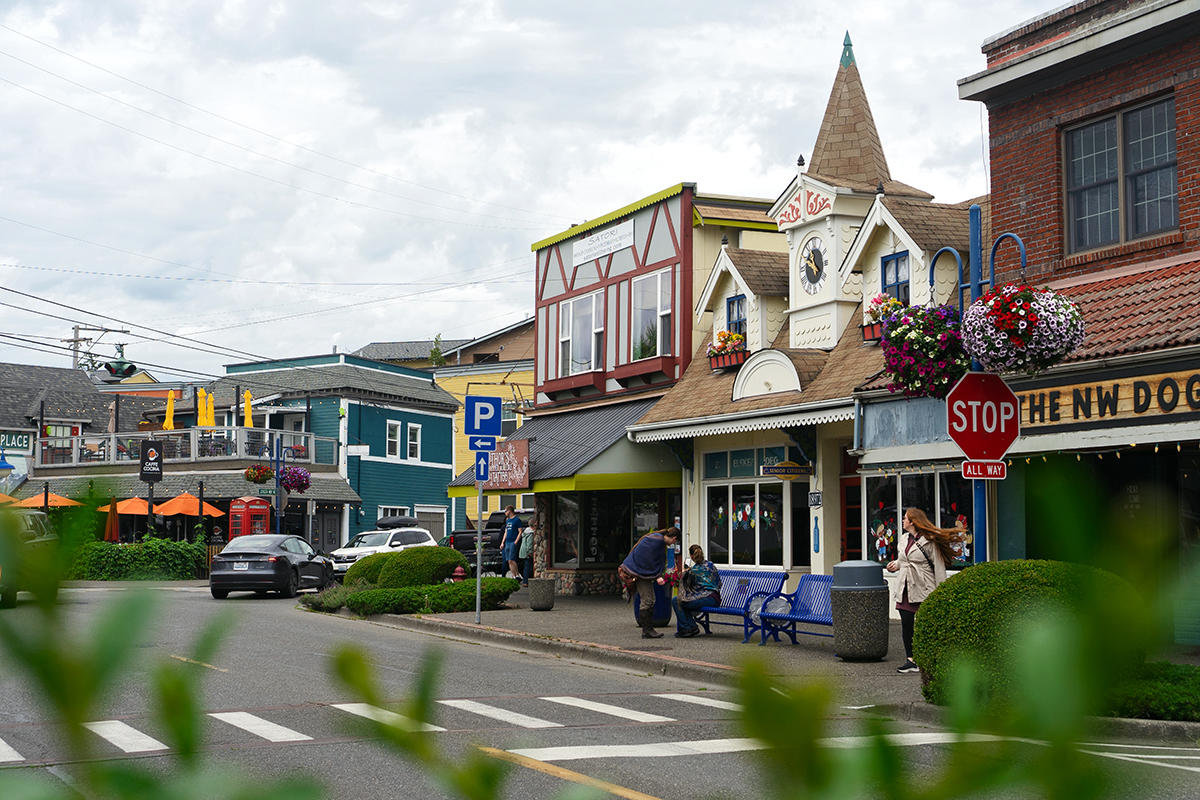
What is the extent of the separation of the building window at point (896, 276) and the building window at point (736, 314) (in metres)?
3.81

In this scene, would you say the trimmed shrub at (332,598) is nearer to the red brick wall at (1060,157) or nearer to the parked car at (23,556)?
the red brick wall at (1060,157)

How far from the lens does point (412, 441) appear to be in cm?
5159

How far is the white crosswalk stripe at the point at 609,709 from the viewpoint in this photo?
10138 millimetres

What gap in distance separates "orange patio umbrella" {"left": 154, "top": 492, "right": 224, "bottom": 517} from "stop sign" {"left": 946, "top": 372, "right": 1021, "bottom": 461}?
31155mm

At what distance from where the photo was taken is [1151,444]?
12570 millimetres

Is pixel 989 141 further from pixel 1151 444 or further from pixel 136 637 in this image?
pixel 136 637

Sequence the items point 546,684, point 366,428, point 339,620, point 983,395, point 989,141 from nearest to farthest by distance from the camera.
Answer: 1. point 983,395
2. point 546,684
3. point 989,141
4. point 339,620
5. point 366,428

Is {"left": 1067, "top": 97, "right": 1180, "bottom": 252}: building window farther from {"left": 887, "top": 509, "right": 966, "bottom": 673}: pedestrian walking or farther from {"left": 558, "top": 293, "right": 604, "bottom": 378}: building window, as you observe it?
{"left": 558, "top": 293, "right": 604, "bottom": 378}: building window

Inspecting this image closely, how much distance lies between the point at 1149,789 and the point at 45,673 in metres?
0.60

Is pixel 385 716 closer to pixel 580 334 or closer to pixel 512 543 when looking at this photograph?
pixel 580 334

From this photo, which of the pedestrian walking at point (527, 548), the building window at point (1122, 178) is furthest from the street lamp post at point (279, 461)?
the building window at point (1122, 178)

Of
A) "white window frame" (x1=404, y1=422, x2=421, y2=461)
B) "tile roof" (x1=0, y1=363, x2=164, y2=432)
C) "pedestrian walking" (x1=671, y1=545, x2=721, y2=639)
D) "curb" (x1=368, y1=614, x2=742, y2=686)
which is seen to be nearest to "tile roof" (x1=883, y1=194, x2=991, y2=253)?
"pedestrian walking" (x1=671, y1=545, x2=721, y2=639)

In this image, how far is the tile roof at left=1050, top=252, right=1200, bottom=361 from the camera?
12672mm

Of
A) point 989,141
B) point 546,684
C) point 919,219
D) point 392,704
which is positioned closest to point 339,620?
point 546,684
